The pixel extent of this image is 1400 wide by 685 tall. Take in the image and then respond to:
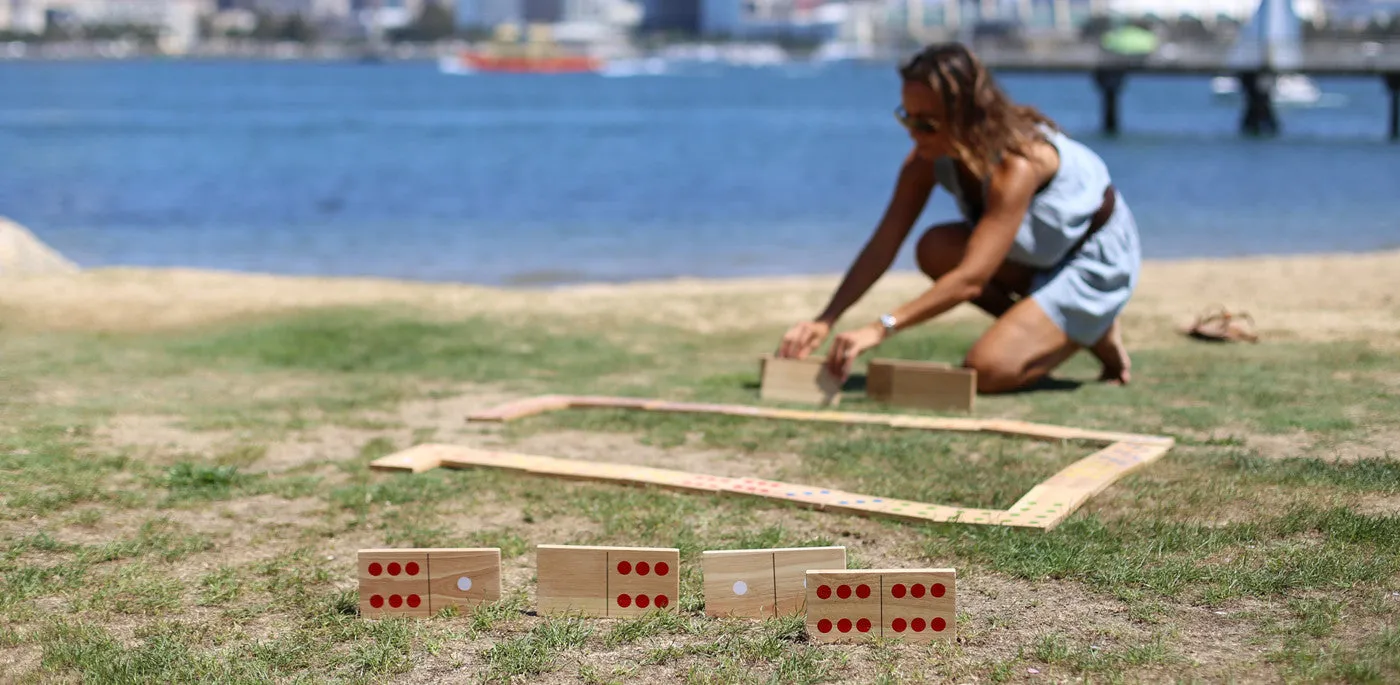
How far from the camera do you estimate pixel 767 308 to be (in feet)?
37.6

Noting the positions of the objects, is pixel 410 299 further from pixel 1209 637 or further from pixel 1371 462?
pixel 1209 637

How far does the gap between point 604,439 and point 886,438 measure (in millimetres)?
1218

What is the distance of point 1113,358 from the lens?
7.76 meters

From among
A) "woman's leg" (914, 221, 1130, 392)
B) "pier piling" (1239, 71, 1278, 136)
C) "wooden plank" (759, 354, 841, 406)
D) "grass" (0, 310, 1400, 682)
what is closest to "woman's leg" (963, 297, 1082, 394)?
"woman's leg" (914, 221, 1130, 392)

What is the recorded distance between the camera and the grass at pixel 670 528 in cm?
375

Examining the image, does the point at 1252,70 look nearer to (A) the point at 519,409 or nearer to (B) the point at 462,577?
(A) the point at 519,409

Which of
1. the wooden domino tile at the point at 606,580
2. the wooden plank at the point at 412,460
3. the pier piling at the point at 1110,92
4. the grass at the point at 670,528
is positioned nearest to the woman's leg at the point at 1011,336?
the grass at the point at 670,528

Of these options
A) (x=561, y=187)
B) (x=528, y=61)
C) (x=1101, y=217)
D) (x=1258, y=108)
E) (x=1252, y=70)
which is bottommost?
(x=528, y=61)

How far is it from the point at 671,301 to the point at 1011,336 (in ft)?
15.6

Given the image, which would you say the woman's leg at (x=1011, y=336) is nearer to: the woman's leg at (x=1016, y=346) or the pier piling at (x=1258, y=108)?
the woman's leg at (x=1016, y=346)

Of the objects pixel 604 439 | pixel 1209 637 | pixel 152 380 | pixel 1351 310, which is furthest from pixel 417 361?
pixel 1351 310

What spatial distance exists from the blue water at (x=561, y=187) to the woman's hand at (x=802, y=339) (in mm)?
10373

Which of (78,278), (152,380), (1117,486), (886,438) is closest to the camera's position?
(1117,486)

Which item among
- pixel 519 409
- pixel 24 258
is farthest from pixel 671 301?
pixel 24 258
